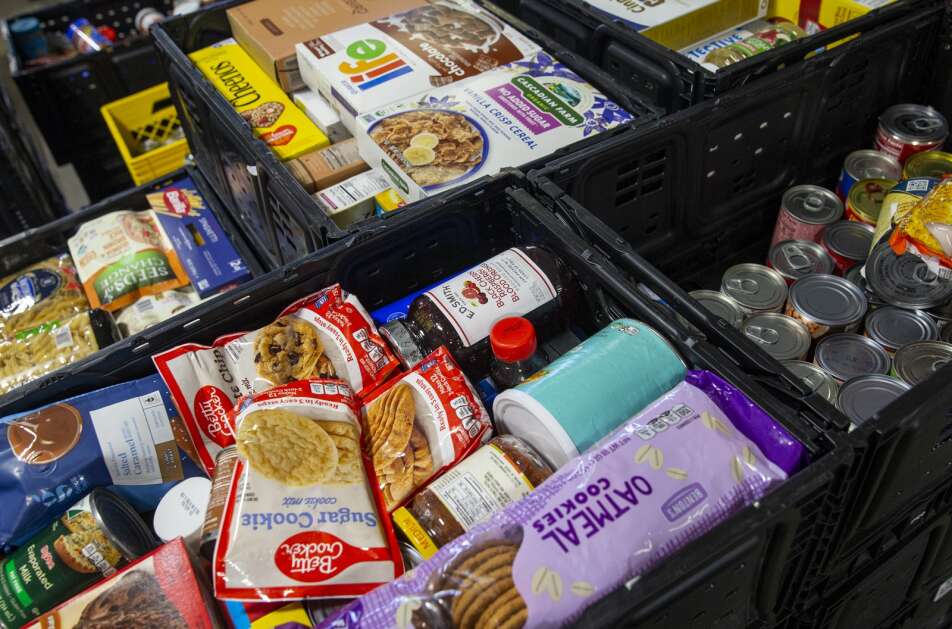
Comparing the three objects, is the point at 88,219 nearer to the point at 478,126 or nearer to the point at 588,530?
the point at 478,126

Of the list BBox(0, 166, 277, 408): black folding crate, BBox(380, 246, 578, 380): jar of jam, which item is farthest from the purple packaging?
BBox(380, 246, 578, 380): jar of jam

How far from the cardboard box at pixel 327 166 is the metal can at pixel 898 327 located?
1100mm

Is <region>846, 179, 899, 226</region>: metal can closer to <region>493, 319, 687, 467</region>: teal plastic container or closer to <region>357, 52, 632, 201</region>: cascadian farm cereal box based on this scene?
<region>357, 52, 632, 201</region>: cascadian farm cereal box

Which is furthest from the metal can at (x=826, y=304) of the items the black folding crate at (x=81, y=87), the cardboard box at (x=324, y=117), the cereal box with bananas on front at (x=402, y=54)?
the black folding crate at (x=81, y=87)

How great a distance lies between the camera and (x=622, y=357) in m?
1.14

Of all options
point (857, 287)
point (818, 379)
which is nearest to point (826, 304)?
point (857, 287)

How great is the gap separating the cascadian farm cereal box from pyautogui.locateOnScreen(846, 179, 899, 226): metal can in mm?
547

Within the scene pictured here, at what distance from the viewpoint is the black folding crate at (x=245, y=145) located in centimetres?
154

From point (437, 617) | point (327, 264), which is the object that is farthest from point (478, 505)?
point (327, 264)

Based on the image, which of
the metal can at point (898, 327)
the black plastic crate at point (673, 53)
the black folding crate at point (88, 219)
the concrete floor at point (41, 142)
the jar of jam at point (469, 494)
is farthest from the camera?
the concrete floor at point (41, 142)

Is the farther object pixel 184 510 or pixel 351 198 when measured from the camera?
pixel 351 198

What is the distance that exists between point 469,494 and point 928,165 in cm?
135

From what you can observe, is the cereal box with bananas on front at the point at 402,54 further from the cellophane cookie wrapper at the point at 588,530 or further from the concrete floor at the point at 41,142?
the concrete floor at the point at 41,142

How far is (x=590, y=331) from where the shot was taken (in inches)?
54.5
